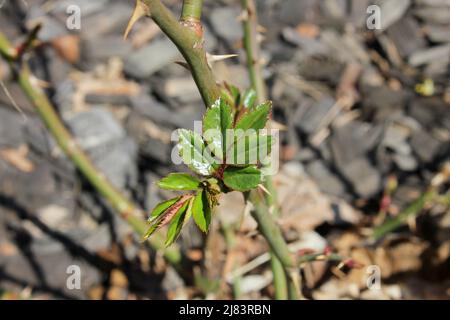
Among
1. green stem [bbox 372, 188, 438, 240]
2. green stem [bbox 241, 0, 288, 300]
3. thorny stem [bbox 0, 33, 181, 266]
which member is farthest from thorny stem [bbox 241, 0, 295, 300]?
green stem [bbox 372, 188, 438, 240]

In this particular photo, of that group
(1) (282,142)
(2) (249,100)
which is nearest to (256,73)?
(2) (249,100)

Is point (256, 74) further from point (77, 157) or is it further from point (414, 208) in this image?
point (414, 208)

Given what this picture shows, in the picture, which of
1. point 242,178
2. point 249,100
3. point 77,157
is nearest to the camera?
point 242,178

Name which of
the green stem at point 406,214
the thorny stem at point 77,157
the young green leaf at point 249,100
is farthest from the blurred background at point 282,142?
the young green leaf at point 249,100

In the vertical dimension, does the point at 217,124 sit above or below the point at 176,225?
above

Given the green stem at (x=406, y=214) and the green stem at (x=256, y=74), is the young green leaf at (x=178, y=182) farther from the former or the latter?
the green stem at (x=406, y=214)

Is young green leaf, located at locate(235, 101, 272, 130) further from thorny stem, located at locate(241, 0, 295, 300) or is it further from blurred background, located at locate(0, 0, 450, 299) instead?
blurred background, located at locate(0, 0, 450, 299)

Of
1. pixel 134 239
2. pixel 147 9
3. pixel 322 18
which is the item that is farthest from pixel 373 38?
pixel 147 9
